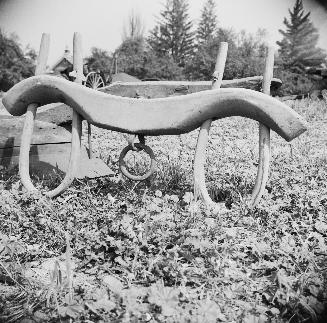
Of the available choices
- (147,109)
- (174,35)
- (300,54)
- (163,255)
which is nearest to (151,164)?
(147,109)

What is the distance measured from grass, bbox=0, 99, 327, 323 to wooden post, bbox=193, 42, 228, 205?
102mm

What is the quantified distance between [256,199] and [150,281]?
1.11 metres

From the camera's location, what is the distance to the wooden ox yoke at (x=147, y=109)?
2.37m

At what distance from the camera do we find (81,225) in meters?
2.42

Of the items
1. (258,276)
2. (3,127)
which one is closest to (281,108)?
(258,276)

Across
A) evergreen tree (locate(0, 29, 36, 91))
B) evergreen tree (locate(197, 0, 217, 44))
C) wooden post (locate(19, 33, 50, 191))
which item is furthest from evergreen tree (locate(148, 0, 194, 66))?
wooden post (locate(19, 33, 50, 191))

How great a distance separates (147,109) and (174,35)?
1729 inches

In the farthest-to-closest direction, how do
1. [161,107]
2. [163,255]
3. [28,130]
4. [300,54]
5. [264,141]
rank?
1. [300,54]
2. [28,130]
3. [161,107]
4. [264,141]
5. [163,255]

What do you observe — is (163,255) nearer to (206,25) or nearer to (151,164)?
(151,164)

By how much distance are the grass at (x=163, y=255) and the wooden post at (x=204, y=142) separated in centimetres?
10

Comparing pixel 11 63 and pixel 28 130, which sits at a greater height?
pixel 11 63

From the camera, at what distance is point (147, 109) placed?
8.70 feet

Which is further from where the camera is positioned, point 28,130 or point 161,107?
point 28,130

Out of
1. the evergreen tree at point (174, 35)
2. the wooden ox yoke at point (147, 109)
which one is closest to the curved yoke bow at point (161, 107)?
the wooden ox yoke at point (147, 109)
